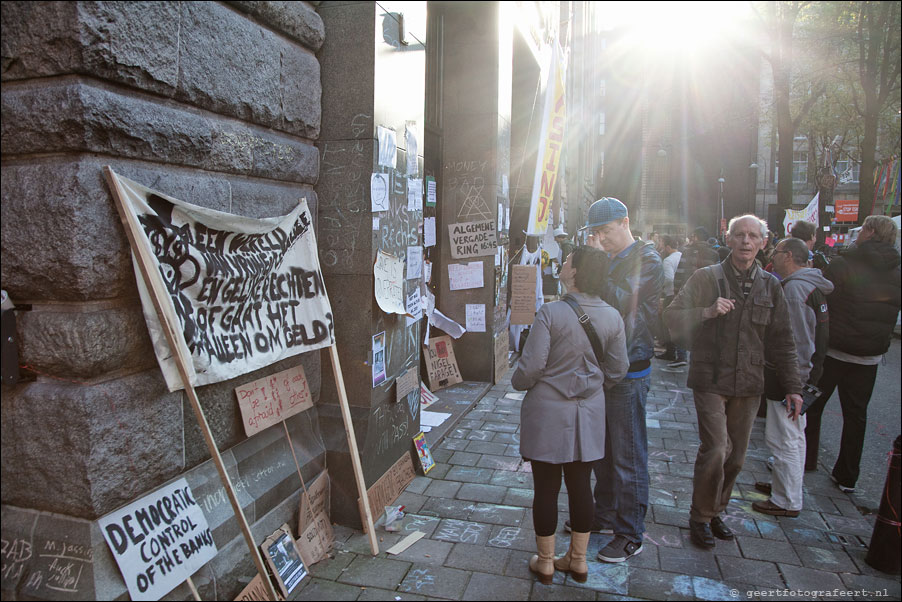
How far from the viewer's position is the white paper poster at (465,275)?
7.40m

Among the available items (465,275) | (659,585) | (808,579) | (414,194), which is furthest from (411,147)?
(808,579)

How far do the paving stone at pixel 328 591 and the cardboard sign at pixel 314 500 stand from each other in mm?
355

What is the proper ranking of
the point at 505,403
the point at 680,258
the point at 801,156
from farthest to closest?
1. the point at 801,156
2. the point at 680,258
3. the point at 505,403

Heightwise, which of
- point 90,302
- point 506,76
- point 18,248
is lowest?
point 90,302

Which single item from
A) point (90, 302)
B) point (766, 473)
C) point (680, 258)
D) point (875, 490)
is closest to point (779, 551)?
point (766, 473)

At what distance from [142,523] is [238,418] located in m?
0.73

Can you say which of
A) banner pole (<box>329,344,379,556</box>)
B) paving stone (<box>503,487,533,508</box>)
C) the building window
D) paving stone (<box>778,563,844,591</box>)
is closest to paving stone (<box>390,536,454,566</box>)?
banner pole (<box>329,344,379,556</box>)

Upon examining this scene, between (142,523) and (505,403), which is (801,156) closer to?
(505,403)

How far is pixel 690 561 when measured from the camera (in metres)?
3.44

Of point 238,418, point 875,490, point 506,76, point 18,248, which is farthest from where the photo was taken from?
point 506,76

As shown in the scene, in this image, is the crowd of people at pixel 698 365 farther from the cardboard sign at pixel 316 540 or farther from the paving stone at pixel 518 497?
the cardboard sign at pixel 316 540

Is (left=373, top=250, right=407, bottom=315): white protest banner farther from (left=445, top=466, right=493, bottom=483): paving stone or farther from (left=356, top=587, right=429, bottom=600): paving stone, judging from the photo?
(left=356, top=587, right=429, bottom=600): paving stone

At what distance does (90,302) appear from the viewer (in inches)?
90.7

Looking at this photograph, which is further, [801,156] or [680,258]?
[801,156]
